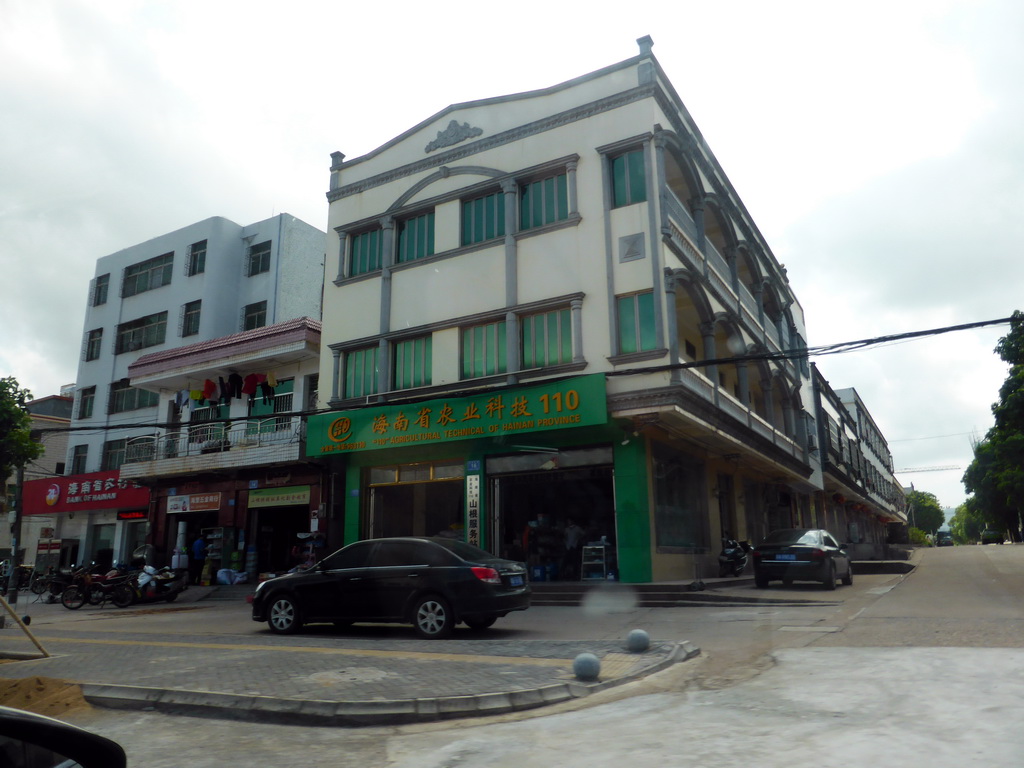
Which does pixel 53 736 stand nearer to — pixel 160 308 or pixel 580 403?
pixel 580 403

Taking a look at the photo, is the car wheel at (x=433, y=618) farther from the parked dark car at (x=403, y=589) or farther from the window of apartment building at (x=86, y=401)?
the window of apartment building at (x=86, y=401)

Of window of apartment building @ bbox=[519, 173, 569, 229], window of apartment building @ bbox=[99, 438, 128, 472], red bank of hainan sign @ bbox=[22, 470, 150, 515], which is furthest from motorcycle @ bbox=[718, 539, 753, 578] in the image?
window of apartment building @ bbox=[99, 438, 128, 472]

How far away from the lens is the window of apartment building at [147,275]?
3238 centimetres

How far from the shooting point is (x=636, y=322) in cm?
1756

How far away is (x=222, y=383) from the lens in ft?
84.2

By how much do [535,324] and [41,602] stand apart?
17006 mm

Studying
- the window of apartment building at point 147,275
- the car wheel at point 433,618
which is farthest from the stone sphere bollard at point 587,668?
the window of apartment building at point 147,275

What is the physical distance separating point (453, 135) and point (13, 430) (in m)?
15.2

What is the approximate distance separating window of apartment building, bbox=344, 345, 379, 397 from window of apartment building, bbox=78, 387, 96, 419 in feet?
56.1

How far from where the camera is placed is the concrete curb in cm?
582

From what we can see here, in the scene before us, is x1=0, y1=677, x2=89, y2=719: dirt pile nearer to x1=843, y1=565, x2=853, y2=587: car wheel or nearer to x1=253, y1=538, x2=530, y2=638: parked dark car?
x1=253, y1=538, x2=530, y2=638: parked dark car

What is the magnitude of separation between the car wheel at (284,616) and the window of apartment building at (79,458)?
965 inches

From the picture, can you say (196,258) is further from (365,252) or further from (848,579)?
(848,579)

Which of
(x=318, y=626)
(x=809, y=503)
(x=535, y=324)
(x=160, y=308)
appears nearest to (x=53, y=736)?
(x=318, y=626)
